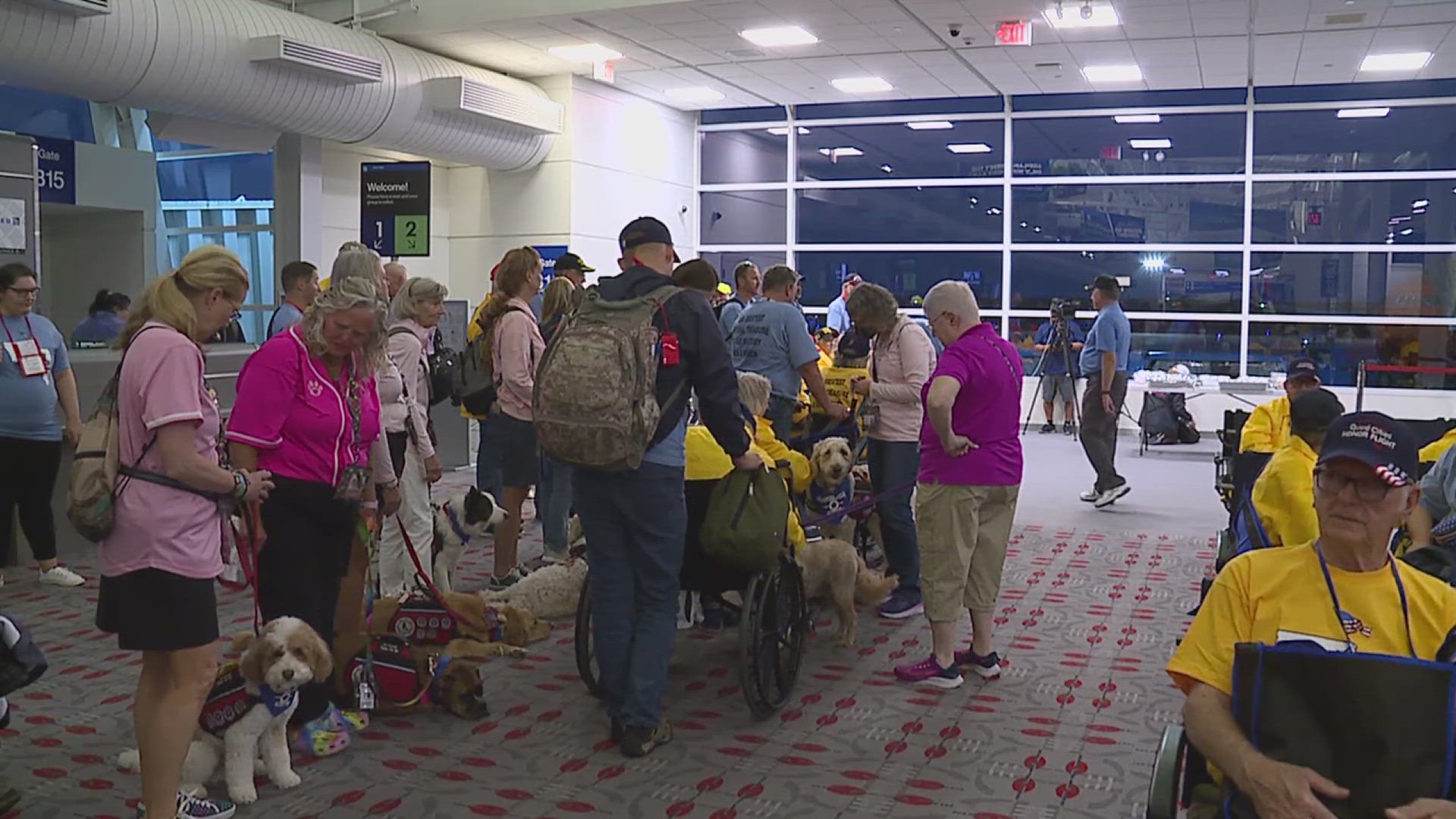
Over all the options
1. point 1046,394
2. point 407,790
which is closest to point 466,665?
point 407,790

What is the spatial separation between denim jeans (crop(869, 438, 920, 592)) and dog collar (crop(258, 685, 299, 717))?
2.65 m

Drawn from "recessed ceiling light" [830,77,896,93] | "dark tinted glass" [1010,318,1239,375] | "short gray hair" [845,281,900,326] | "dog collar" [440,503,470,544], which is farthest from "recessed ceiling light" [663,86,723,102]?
"dog collar" [440,503,470,544]

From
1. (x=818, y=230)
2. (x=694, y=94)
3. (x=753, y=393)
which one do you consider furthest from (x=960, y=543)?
(x=818, y=230)

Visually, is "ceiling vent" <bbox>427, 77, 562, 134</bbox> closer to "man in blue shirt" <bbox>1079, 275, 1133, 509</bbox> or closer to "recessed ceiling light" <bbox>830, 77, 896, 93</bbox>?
"recessed ceiling light" <bbox>830, 77, 896, 93</bbox>

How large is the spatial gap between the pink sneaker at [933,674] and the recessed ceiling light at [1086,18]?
7.34 m

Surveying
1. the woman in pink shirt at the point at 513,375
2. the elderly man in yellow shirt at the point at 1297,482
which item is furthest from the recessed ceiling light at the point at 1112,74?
the elderly man in yellow shirt at the point at 1297,482

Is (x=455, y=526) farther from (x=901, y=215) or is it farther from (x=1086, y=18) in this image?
(x=901, y=215)

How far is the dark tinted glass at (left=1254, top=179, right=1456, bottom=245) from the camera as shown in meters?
13.7

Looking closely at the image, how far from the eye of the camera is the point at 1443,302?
44.7ft

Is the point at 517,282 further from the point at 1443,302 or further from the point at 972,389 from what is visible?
the point at 1443,302

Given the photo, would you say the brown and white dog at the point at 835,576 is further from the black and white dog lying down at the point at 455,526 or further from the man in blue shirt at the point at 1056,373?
the man in blue shirt at the point at 1056,373

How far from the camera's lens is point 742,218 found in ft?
54.2

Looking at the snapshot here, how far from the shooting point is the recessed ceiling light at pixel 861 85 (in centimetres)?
1376

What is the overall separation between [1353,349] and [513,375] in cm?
1157
